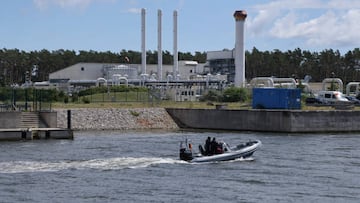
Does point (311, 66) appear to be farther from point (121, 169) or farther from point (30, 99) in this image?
point (121, 169)

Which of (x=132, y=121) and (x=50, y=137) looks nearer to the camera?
(x=50, y=137)

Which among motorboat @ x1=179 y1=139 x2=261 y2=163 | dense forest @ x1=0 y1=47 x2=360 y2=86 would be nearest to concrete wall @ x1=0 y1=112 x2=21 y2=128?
motorboat @ x1=179 y1=139 x2=261 y2=163

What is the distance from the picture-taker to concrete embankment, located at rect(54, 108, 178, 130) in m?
73.2

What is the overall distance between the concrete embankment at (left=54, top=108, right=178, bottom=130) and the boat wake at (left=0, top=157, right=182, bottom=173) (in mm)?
29002

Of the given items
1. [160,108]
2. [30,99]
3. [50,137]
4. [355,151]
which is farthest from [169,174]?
[160,108]

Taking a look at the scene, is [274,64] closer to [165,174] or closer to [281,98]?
[281,98]

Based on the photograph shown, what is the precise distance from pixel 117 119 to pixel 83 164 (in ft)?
112

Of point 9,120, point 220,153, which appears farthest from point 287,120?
point 220,153

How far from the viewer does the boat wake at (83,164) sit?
39719 millimetres

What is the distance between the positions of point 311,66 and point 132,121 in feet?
389

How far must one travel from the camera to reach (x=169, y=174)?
127 ft

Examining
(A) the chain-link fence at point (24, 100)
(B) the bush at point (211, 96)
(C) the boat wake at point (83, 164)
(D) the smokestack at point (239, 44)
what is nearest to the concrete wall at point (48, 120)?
(A) the chain-link fence at point (24, 100)

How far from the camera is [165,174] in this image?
3853 cm

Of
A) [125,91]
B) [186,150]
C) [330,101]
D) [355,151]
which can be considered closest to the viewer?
[186,150]
